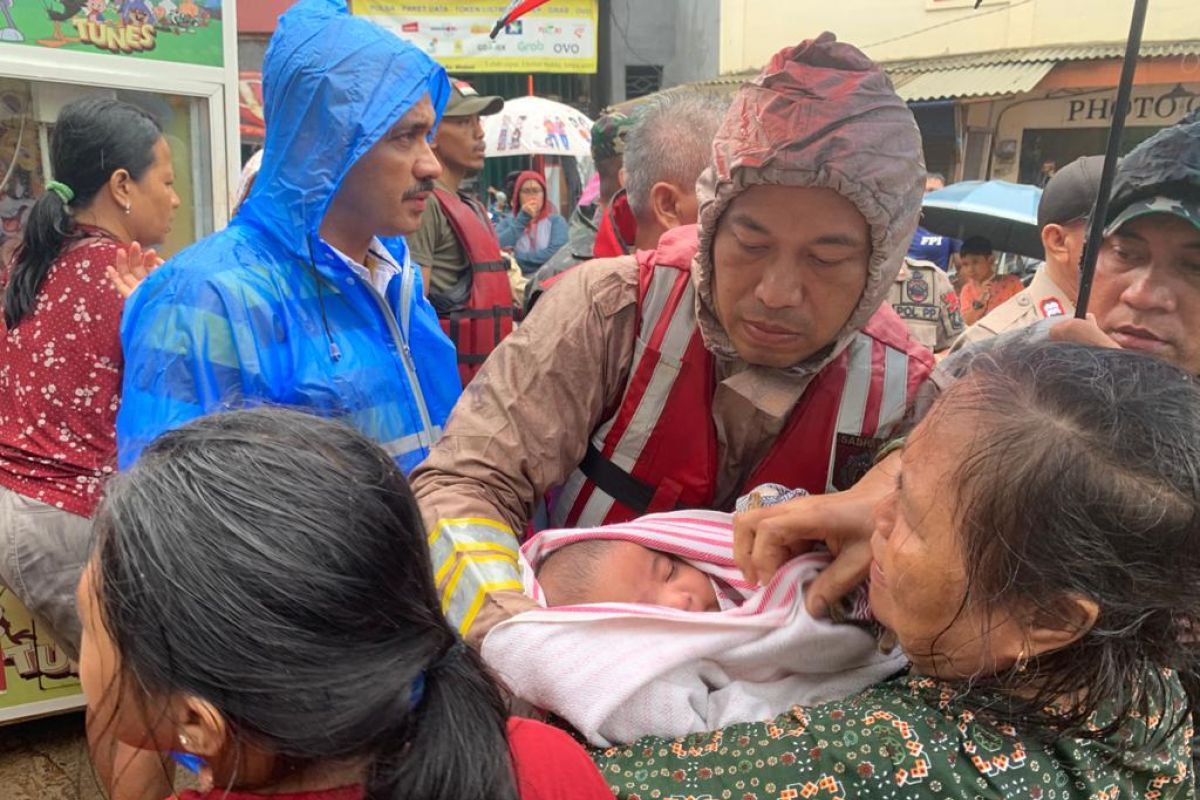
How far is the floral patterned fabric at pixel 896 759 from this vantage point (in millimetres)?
1091

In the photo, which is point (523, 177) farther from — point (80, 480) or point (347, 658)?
point (347, 658)

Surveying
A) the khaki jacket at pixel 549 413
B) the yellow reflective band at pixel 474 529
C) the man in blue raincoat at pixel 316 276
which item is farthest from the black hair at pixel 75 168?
the yellow reflective band at pixel 474 529

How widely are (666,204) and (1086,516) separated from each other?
8.95ft

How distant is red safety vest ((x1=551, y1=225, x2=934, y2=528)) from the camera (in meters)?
1.69

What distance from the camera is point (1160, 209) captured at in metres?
1.72

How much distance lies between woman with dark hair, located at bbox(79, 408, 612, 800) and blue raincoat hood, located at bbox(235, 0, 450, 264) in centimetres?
144

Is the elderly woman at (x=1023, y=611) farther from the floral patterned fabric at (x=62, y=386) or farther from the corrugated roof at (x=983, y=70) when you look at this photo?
the corrugated roof at (x=983, y=70)

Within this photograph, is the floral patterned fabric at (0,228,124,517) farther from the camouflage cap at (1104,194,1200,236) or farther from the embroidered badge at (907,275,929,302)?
the embroidered badge at (907,275,929,302)

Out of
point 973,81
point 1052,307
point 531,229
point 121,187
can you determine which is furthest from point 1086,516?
point 973,81

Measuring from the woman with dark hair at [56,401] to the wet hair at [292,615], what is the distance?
217 cm

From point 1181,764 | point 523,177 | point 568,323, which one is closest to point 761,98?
point 568,323

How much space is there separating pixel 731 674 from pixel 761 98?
100cm

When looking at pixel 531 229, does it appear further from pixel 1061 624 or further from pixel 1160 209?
pixel 1061 624

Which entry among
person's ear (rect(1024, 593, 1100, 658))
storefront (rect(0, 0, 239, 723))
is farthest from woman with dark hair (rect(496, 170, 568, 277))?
person's ear (rect(1024, 593, 1100, 658))
